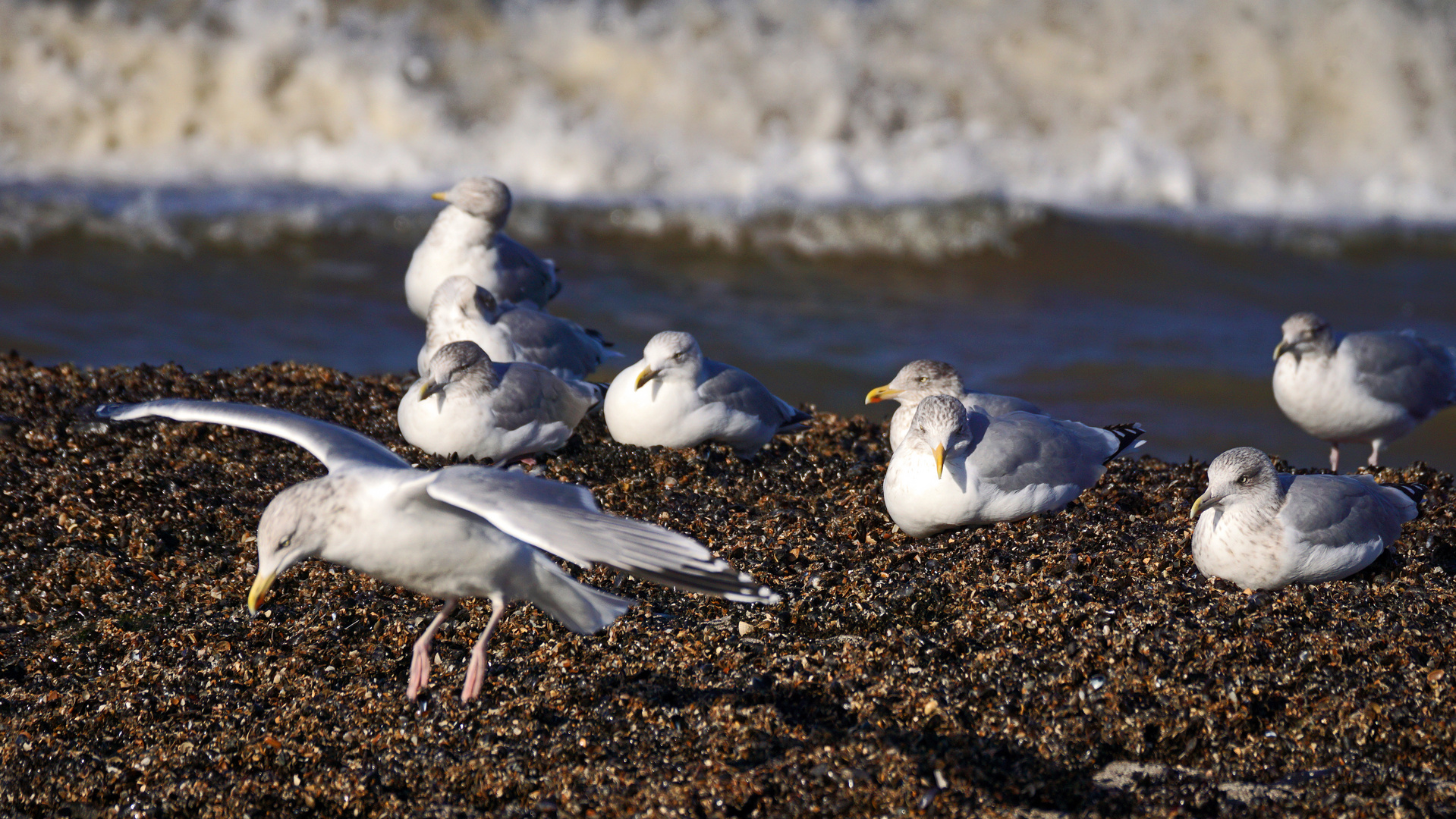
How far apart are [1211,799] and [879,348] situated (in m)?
7.28

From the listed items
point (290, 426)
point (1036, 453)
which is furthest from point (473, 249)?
point (1036, 453)

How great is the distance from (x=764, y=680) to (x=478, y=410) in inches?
80.4

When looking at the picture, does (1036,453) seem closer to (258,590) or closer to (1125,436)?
(1125,436)

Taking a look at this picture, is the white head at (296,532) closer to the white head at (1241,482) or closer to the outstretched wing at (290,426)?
the outstretched wing at (290,426)

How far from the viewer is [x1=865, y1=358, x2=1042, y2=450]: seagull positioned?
5340mm

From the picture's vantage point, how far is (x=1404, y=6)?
18281 mm

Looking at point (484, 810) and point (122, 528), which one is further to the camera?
point (122, 528)

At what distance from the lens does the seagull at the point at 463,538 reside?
3.15 metres

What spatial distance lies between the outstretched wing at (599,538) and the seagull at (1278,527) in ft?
6.03

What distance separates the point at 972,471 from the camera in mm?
4598

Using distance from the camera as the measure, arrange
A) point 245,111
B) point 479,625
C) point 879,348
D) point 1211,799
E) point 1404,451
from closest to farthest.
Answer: point 1211,799
point 479,625
point 1404,451
point 879,348
point 245,111

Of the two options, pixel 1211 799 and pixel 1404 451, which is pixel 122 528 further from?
pixel 1404 451

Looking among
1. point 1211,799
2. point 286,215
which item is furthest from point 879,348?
point 1211,799

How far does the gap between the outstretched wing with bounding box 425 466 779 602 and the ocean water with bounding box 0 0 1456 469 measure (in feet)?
18.0
